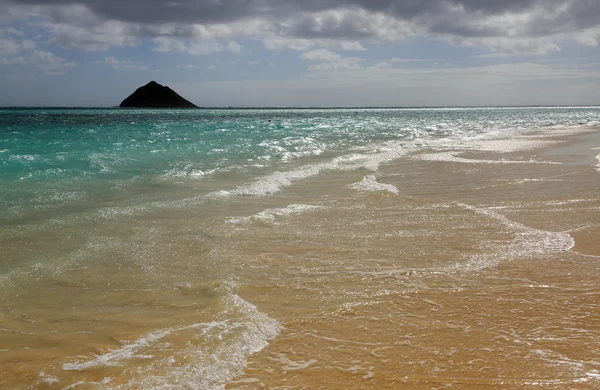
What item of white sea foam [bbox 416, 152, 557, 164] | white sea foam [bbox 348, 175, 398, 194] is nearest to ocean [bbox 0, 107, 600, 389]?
white sea foam [bbox 348, 175, 398, 194]

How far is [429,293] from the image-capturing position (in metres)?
4.52

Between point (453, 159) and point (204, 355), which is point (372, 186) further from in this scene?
point (204, 355)

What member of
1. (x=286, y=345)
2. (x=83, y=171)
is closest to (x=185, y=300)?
(x=286, y=345)

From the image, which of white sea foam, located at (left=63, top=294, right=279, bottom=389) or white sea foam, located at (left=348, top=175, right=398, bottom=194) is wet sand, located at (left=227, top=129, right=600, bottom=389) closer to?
white sea foam, located at (left=63, top=294, right=279, bottom=389)

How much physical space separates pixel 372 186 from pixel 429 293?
22.0ft

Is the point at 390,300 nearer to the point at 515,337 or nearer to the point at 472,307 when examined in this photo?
the point at 472,307

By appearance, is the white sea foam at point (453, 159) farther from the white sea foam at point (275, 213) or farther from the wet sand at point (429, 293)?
the white sea foam at point (275, 213)

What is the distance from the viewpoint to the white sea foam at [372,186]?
34.7 ft

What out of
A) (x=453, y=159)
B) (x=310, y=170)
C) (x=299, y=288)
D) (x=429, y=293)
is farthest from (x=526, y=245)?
(x=453, y=159)

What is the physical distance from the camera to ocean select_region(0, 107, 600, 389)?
329cm

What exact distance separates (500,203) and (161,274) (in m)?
6.13

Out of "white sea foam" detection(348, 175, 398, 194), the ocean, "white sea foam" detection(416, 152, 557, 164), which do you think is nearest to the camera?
the ocean

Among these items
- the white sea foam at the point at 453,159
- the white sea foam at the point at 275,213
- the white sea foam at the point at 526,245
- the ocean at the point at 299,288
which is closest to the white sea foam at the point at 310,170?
the ocean at the point at 299,288

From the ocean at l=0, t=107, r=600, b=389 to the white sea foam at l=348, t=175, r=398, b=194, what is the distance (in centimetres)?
19
